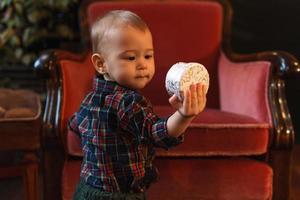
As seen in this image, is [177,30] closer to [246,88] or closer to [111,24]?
[246,88]

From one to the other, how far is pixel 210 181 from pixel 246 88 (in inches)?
16.8

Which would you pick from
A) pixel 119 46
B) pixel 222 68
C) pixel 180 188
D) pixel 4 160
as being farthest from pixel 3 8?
pixel 119 46

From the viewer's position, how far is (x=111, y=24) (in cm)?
106

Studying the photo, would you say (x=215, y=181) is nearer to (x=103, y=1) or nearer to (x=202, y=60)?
(x=202, y=60)

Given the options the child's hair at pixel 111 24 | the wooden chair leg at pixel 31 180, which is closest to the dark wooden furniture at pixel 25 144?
the wooden chair leg at pixel 31 180

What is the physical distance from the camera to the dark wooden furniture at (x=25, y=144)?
5.20 ft

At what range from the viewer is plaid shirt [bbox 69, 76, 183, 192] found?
1044 mm

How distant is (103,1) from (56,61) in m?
0.61

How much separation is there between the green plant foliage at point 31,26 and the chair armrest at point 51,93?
2.53 ft

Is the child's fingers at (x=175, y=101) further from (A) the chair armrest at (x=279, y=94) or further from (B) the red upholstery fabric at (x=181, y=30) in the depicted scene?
(B) the red upholstery fabric at (x=181, y=30)

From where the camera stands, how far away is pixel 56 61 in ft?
5.70

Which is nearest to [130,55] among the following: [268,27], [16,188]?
[16,188]

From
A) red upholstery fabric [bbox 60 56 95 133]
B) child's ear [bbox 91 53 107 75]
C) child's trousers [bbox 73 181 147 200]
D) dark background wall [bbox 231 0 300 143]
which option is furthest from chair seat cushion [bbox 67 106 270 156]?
dark background wall [bbox 231 0 300 143]

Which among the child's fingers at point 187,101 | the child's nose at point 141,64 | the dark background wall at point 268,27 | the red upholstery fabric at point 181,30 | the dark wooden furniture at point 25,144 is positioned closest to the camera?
the child's fingers at point 187,101
